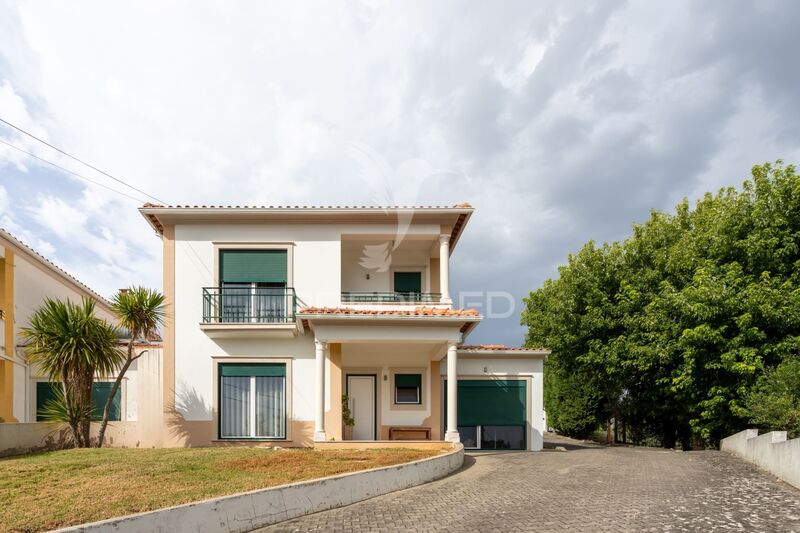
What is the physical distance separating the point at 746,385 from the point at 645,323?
387 cm

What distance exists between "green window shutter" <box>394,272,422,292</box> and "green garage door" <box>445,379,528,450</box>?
3.51m

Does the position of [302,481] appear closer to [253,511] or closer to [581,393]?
[253,511]

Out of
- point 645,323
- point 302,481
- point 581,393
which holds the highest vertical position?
point 645,323

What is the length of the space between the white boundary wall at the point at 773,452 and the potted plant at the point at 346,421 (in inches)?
417

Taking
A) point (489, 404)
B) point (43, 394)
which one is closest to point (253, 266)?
point (43, 394)

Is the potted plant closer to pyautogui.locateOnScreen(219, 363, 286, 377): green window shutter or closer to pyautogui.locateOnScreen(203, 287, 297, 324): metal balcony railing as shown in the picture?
pyautogui.locateOnScreen(219, 363, 286, 377): green window shutter

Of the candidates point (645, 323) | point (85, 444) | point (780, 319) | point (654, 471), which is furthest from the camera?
point (645, 323)

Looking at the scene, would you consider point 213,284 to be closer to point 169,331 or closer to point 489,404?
point 169,331

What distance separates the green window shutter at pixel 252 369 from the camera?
17.2m

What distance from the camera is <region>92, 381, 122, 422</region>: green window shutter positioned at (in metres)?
17.2

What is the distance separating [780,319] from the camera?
59.6ft

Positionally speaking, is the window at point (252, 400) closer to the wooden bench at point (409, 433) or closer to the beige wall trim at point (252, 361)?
the beige wall trim at point (252, 361)

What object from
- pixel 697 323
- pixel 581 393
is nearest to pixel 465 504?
pixel 697 323

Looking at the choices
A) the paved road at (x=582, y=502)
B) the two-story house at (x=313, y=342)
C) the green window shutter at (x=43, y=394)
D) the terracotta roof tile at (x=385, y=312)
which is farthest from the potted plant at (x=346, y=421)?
the green window shutter at (x=43, y=394)
